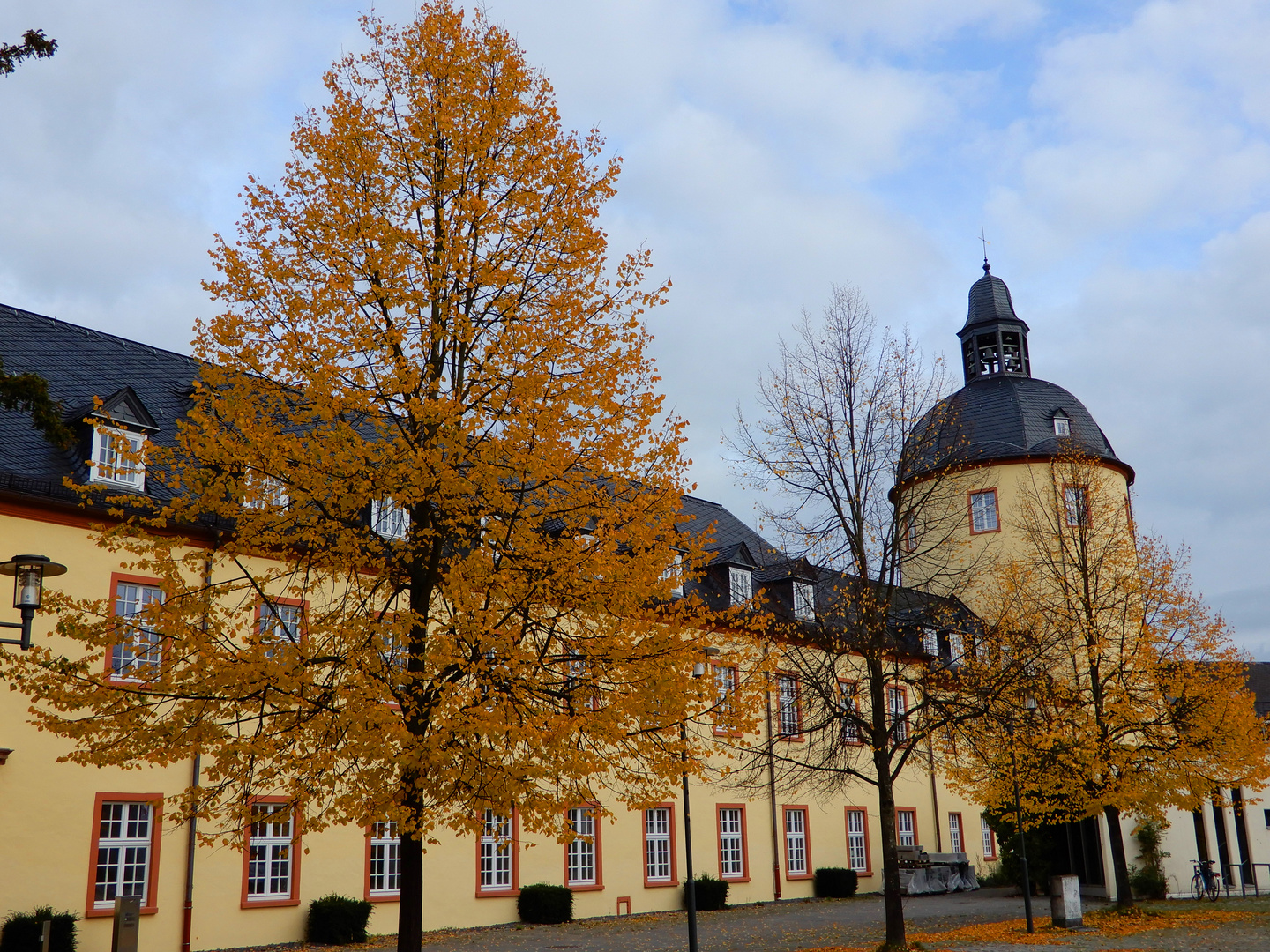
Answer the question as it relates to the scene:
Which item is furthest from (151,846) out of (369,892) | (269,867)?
(369,892)

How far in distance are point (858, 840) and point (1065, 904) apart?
40.4 ft

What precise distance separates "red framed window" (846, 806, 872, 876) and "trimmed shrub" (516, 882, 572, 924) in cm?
1269

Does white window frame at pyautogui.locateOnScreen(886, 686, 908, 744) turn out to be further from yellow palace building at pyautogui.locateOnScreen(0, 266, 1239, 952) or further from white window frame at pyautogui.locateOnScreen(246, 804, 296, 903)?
white window frame at pyautogui.locateOnScreen(246, 804, 296, 903)

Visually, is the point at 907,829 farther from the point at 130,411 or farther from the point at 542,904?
the point at 130,411

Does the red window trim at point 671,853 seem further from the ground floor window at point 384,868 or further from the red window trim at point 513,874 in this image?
the ground floor window at point 384,868

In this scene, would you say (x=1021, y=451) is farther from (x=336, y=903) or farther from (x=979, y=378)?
(x=336, y=903)

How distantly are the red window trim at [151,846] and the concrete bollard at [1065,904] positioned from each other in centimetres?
1732

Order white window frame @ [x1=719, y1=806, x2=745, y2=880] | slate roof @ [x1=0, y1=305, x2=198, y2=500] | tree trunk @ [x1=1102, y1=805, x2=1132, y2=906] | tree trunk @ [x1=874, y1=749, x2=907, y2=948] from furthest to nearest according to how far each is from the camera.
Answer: white window frame @ [x1=719, y1=806, x2=745, y2=880], tree trunk @ [x1=1102, y1=805, x2=1132, y2=906], slate roof @ [x1=0, y1=305, x2=198, y2=500], tree trunk @ [x1=874, y1=749, x2=907, y2=948]

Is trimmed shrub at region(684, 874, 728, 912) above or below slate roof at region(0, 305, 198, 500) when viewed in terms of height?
below

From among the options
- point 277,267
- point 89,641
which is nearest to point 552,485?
point 277,267

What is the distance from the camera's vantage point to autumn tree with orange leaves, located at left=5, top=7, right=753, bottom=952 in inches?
414

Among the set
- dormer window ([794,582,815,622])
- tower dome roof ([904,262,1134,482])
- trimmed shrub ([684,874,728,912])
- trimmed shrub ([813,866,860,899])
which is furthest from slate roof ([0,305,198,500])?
tower dome roof ([904,262,1134,482])

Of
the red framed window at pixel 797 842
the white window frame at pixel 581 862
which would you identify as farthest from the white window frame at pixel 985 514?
the white window frame at pixel 581 862

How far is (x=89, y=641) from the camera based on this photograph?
34.3ft
